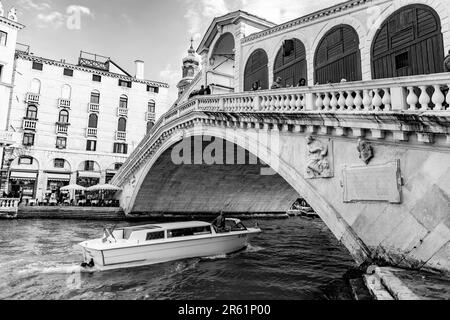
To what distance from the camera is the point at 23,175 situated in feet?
92.3

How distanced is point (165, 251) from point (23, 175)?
23852mm

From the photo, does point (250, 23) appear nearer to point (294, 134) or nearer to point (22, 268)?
point (294, 134)

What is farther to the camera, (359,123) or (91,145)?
(91,145)

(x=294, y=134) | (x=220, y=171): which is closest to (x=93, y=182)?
(x=220, y=171)

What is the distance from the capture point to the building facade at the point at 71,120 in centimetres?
2862

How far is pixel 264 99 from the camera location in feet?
30.9

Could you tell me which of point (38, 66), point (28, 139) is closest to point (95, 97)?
point (38, 66)

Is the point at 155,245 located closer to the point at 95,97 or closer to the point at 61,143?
the point at 61,143

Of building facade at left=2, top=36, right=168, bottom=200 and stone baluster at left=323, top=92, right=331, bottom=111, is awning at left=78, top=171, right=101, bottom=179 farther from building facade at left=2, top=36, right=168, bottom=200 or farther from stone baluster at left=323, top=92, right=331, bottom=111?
stone baluster at left=323, top=92, right=331, bottom=111

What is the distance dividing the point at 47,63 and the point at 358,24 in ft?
99.8

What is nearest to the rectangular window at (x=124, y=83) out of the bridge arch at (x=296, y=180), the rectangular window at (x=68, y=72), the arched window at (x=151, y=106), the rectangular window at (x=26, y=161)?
the arched window at (x=151, y=106)

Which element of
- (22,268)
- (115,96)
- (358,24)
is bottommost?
(22,268)

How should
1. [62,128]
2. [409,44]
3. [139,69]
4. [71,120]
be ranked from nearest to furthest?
[409,44], [62,128], [71,120], [139,69]

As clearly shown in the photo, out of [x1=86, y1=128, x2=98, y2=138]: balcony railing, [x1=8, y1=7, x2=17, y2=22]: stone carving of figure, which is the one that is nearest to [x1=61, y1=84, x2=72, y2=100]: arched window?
[x1=86, y1=128, x2=98, y2=138]: balcony railing
